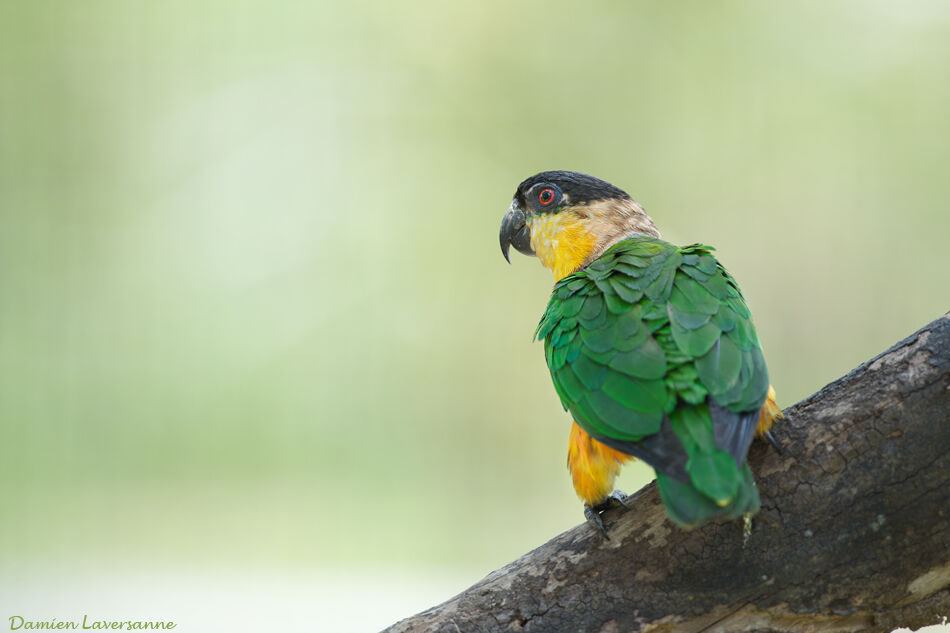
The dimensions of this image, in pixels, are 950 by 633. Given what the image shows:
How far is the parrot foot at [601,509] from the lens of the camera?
2.41m

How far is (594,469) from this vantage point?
8.52 ft

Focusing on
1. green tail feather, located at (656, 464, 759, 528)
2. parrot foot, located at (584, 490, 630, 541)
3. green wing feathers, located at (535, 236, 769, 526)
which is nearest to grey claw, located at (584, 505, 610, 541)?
parrot foot, located at (584, 490, 630, 541)

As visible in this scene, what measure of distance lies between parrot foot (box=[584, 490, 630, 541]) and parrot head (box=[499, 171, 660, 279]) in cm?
131

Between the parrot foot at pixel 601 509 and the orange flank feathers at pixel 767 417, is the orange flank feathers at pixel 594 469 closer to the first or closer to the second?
the parrot foot at pixel 601 509

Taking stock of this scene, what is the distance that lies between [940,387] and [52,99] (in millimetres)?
8778

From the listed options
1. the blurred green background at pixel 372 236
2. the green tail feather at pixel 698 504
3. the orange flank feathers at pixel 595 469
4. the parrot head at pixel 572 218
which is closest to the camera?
the green tail feather at pixel 698 504

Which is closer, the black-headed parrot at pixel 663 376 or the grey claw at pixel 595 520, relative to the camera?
the black-headed parrot at pixel 663 376

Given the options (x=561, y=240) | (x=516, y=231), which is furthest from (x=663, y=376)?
(x=516, y=231)

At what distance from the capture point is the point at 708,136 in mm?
8672

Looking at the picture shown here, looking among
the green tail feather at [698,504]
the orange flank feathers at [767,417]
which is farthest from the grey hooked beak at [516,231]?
the green tail feather at [698,504]

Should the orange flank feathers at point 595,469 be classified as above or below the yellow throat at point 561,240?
below

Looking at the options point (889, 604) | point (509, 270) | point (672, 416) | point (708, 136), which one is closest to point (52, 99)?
point (509, 270)

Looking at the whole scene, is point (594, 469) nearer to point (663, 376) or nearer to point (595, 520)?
point (595, 520)

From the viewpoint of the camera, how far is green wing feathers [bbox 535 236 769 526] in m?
1.94
